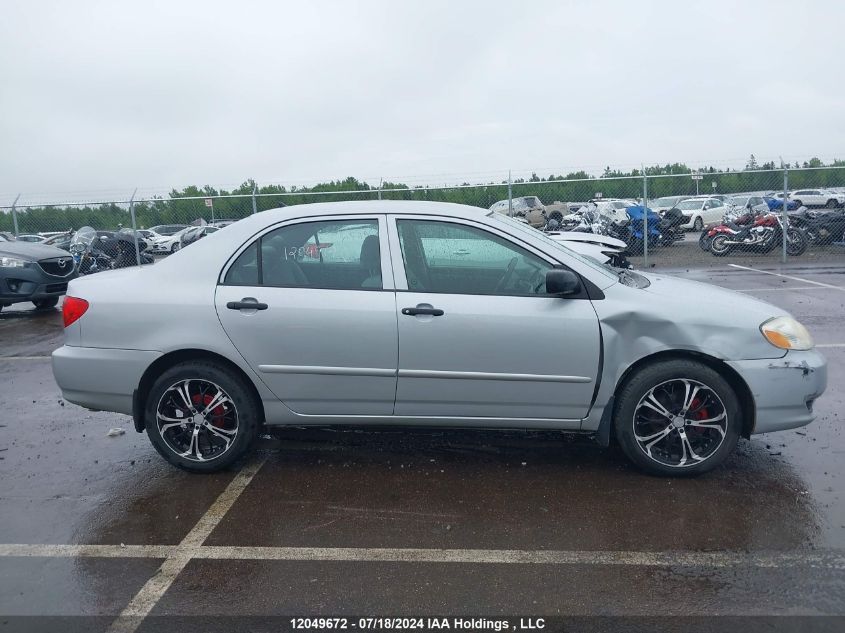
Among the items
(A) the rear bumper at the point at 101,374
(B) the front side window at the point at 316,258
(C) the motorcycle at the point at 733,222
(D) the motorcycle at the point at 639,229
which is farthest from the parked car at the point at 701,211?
(A) the rear bumper at the point at 101,374

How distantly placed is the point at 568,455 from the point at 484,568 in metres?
1.55

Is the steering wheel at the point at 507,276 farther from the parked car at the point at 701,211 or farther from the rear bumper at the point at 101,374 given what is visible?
the parked car at the point at 701,211

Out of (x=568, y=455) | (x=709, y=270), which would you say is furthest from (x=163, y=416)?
(x=709, y=270)

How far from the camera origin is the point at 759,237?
1675cm

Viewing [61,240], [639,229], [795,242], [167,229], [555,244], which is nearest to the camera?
[555,244]

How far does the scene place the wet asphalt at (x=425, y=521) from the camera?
→ 121 inches

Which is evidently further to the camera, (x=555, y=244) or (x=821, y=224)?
(x=821, y=224)

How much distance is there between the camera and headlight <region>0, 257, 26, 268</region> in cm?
1109

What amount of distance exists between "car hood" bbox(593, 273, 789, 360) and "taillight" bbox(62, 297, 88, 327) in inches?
123

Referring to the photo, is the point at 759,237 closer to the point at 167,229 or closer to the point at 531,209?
the point at 531,209

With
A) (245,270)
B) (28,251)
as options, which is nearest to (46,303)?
(28,251)

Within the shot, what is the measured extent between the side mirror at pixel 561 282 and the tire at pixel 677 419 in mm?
646

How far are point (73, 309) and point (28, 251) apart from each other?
8.23 m

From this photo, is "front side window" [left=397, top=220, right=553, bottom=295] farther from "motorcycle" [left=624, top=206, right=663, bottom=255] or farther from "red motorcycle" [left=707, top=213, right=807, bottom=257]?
"red motorcycle" [left=707, top=213, right=807, bottom=257]
